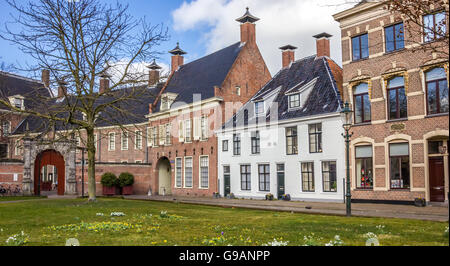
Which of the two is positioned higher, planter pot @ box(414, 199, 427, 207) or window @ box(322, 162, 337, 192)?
window @ box(322, 162, 337, 192)

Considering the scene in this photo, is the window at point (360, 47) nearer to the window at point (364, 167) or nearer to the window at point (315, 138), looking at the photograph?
the window at point (315, 138)

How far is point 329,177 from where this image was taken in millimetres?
25625

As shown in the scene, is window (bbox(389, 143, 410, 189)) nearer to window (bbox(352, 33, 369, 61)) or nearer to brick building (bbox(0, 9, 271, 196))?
window (bbox(352, 33, 369, 61))

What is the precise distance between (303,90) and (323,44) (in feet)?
15.0

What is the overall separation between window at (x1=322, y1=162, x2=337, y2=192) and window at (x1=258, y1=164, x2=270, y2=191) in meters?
5.16

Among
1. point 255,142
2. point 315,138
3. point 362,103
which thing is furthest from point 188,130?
point 362,103

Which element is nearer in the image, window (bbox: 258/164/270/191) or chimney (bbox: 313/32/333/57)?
window (bbox: 258/164/270/191)

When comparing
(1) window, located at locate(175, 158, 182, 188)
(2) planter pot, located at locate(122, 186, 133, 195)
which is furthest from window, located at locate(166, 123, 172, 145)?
(2) planter pot, located at locate(122, 186, 133, 195)

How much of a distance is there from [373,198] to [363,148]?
2.88 meters

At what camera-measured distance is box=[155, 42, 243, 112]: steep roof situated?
37562 millimetres

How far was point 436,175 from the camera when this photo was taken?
20922 millimetres

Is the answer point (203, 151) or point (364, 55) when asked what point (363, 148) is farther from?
point (203, 151)

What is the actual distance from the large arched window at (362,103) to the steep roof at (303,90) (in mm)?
1187
